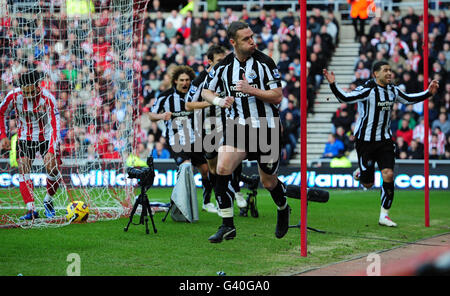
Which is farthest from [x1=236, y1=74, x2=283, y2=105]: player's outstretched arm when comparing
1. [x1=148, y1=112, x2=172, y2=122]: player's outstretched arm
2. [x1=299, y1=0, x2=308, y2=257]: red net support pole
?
[x1=148, y1=112, x2=172, y2=122]: player's outstretched arm

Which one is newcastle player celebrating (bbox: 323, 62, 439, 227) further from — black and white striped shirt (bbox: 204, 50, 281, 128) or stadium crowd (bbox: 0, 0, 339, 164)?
stadium crowd (bbox: 0, 0, 339, 164)

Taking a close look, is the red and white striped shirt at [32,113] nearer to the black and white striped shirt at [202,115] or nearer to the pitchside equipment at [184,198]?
the pitchside equipment at [184,198]

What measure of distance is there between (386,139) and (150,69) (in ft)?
46.3

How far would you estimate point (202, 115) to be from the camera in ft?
37.7

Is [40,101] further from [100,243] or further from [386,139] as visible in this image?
[386,139]

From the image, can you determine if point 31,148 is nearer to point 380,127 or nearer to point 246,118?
point 246,118

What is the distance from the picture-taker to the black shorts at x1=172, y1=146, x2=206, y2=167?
36.6ft

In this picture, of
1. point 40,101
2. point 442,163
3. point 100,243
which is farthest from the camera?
point 442,163

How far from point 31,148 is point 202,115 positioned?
2.79 m

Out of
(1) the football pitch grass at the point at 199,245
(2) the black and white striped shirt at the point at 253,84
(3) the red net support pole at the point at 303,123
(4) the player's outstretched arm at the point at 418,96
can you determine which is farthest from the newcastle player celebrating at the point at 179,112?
(3) the red net support pole at the point at 303,123

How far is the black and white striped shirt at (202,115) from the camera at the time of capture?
10742mm

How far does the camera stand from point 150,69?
23.3 meters

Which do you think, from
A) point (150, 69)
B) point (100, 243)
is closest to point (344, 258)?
point (100, 243)
